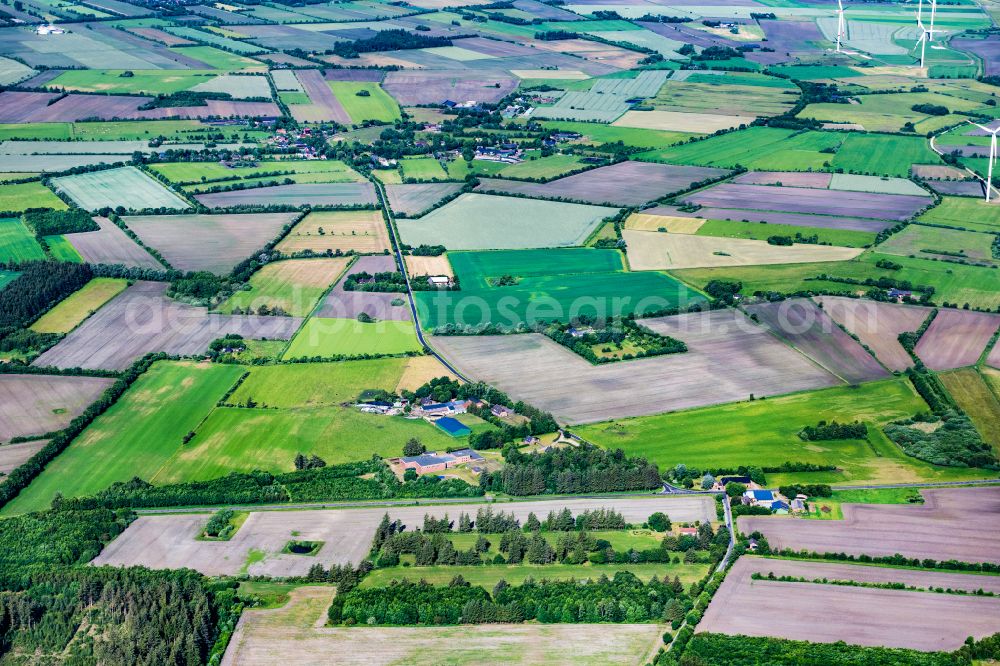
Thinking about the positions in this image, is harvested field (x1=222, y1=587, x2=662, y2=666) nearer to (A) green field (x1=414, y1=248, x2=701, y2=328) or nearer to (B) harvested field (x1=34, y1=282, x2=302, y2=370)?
(B) harvested field (x1=34, y1=282, x2=302, y2=370)

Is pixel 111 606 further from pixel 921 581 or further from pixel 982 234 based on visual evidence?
pixel 982 234

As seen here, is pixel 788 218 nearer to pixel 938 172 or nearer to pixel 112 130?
pixel 938 172

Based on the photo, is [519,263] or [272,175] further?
[272,175]

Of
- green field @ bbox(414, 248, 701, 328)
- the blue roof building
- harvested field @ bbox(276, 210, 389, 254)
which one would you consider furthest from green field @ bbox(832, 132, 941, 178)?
the blue roof building

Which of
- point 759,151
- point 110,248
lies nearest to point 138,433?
point 110,248

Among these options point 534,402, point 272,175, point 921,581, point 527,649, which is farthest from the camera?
point 272,175

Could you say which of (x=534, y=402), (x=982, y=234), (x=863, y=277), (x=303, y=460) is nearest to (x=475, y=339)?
(x=534, y=402)

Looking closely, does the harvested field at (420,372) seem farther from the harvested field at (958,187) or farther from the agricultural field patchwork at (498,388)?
the harvested field at (958,187)
